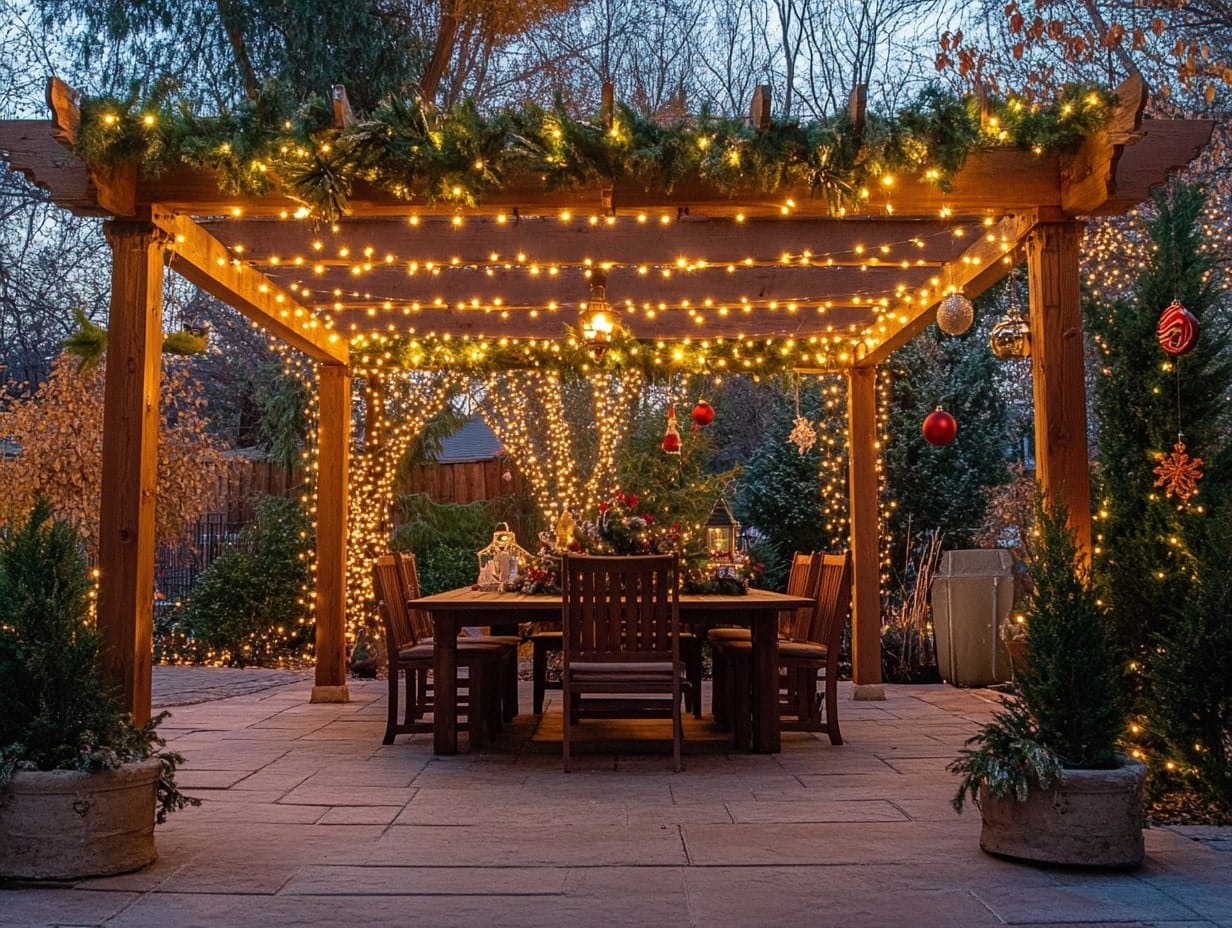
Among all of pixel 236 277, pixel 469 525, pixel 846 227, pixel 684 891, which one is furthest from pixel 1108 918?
pixel 469 525

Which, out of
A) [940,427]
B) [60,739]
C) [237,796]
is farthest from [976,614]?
[60,739]

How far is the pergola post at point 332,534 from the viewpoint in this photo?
24.3 ft

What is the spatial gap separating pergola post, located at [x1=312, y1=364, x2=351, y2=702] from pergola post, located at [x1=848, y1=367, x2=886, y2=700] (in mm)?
3467

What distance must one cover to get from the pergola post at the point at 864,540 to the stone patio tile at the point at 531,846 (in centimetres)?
411

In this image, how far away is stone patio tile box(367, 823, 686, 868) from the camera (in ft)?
11.2

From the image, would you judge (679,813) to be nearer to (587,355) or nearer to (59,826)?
(59,826)

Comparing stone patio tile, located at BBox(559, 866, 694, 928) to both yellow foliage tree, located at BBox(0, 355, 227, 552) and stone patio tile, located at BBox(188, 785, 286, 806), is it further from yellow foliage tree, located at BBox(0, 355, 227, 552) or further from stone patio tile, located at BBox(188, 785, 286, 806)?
yellow foliage tree, located at BBox(0, 355, 227, 552)

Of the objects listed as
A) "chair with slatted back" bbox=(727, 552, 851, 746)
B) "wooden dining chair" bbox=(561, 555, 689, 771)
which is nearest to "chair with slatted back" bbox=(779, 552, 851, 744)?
"chair with slatted back" bbox=(727, 552, 851, 746)

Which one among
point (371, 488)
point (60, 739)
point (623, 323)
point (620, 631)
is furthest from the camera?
point (371, 488)

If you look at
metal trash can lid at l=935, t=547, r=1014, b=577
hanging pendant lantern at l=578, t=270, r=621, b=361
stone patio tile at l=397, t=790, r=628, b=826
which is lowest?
stone patio tile at l=397, t=790, r=628, b=826

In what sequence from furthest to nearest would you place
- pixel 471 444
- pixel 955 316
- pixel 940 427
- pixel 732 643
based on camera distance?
pixel 471 444
pixel 940 427
pixel 732 643
pixel 955 316

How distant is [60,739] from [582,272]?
381 centimetres

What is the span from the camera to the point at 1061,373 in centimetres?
424

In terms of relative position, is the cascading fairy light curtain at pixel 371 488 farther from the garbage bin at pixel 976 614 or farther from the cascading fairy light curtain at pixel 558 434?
the garbage bin at pixel 976 614
